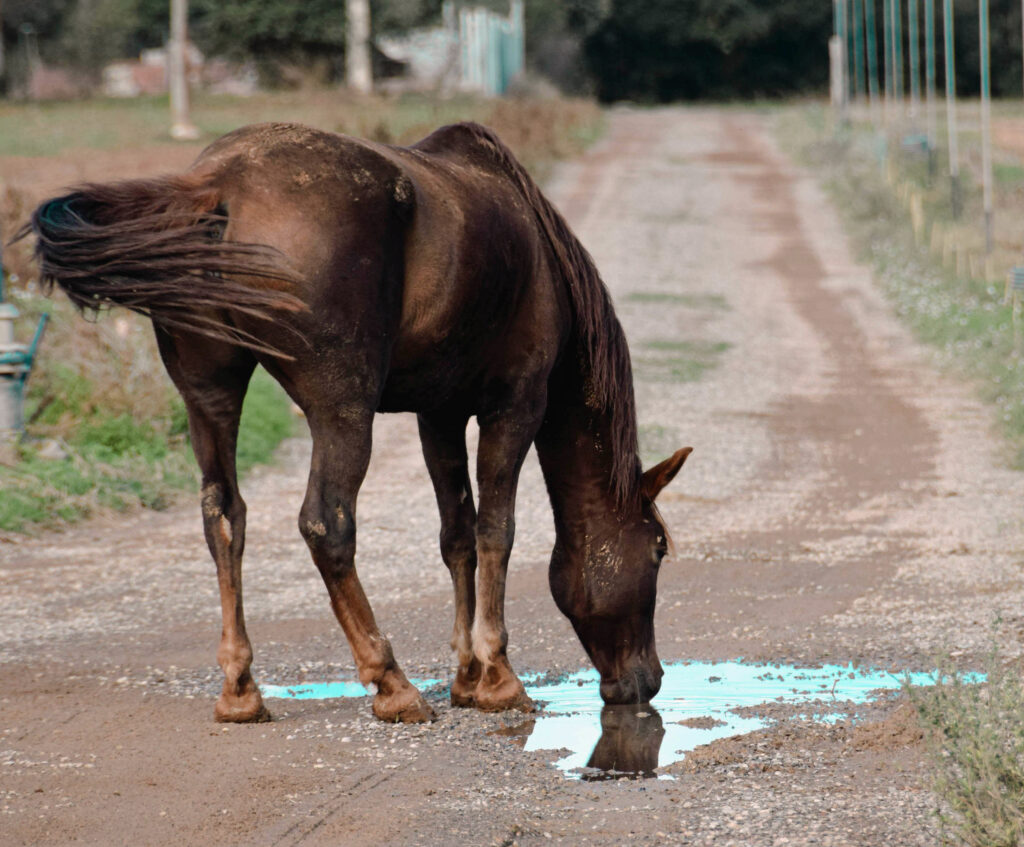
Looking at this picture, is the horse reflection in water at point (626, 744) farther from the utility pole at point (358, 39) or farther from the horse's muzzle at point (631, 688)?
the utility pole at point (358, 39)

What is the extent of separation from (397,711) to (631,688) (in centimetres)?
94

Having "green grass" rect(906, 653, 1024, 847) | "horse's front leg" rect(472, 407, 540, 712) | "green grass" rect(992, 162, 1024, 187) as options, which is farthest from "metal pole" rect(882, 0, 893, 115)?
"green grass" rect(906, 653, 1024, 847)

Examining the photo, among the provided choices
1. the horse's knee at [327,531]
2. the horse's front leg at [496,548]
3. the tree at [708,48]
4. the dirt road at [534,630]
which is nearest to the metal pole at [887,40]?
the tree at [708,48]

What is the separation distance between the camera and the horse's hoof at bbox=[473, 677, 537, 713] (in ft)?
16.7

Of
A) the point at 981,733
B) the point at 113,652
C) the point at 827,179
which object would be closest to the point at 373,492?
the point at 113,652

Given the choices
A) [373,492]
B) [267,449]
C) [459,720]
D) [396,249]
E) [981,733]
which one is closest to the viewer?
[981,733]

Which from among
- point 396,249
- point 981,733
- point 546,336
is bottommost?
point 981,733

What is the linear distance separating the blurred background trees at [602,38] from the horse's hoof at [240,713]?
1709 inches

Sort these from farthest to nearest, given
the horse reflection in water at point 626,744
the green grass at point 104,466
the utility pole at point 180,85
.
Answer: the utility pole at point 180,85
the green grass at point 104,466
the horse reflection in water at point 626,744

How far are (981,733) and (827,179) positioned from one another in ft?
92.0

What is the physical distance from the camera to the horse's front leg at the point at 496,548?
16.8ft

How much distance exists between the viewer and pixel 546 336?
5121mm

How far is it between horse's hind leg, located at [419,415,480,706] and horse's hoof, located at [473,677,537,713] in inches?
8.8

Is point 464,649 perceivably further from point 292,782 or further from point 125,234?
point 125,234
